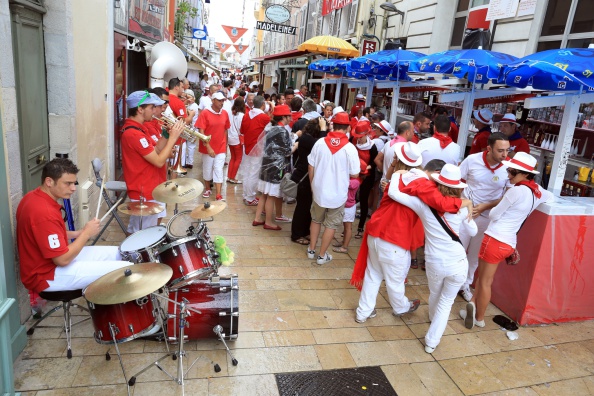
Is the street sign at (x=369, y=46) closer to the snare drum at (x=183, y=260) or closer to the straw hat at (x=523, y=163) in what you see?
the straw hat at (x=523, y=163)

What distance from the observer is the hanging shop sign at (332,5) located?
1770cm

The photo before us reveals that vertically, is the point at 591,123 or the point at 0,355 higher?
the point at 591,123

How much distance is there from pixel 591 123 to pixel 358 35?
11109mm

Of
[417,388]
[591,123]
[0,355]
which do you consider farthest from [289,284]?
[591,123]

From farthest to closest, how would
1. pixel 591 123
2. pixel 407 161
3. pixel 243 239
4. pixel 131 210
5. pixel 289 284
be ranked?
pixel 591 123
pixel 243 239
pixel 289 284
pixel 407 161
pixel 131 210

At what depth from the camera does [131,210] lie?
13.0 feet

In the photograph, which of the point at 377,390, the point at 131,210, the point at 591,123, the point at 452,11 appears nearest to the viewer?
the point at 377,390

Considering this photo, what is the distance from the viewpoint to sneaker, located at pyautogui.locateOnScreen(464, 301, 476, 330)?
4357 millimetres

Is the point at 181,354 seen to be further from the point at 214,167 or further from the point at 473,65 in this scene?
the point at 473,65

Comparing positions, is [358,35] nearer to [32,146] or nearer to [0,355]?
[32,146]

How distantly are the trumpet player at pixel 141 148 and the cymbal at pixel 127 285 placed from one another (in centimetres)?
183

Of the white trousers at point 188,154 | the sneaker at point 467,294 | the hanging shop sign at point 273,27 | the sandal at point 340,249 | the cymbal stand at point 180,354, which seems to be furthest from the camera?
the hanging shop sign at point 273,27

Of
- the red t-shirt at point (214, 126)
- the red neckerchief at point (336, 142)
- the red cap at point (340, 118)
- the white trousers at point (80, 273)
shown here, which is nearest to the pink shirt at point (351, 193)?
the red neckerchief at point (336, 142)

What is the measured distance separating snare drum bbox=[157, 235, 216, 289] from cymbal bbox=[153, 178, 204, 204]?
0.61m
